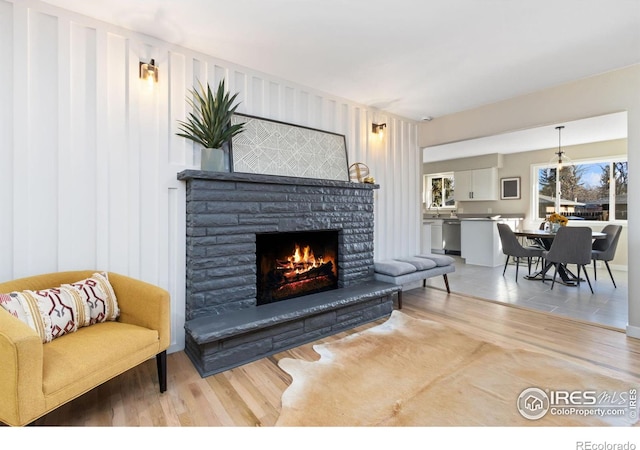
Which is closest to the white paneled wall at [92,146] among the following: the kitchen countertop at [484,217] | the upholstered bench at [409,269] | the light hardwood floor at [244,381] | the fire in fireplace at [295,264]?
the light hardwood floor at [244,381]

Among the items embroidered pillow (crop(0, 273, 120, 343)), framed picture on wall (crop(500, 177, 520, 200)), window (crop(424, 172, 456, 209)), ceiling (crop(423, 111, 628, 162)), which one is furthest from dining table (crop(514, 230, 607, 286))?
embroidered pillow (crop(0, 273, 120, 343))

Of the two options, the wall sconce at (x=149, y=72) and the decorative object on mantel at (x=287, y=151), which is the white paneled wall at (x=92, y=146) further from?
the decorative object on mantel at (x=287, y=151)

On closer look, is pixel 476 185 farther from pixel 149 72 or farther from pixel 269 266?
pixel 149 72

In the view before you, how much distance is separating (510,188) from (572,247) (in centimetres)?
328

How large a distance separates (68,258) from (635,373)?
401cm

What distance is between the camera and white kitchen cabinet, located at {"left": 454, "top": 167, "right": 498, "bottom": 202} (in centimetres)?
719

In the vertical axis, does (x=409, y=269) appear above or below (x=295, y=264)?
below

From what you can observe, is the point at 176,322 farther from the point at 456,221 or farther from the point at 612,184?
the point at 612,184

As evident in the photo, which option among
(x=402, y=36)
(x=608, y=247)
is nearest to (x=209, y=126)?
(x=402, y=36)

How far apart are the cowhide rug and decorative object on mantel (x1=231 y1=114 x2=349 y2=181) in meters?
1.68

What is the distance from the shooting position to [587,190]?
6266mm

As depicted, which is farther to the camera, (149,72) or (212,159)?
(212,159)

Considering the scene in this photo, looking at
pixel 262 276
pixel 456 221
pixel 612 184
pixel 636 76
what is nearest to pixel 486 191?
pixel 456 221

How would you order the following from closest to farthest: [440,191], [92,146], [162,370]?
1. [162,370]
2. [92,146]
3. [440,191]
